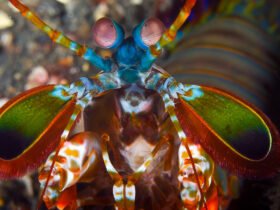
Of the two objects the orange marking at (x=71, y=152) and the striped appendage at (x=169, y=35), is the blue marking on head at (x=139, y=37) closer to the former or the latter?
the striped appendage at (x=169, y=35)

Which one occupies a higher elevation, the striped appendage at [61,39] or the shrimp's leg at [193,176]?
the striped appendage at [61,39]

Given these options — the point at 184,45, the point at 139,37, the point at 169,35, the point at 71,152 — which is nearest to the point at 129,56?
the point at 139,37

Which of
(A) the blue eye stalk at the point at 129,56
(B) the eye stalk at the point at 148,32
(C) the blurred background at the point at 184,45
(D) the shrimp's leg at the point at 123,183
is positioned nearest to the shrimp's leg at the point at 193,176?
(D) the shrimp's leg at the point at 123,183

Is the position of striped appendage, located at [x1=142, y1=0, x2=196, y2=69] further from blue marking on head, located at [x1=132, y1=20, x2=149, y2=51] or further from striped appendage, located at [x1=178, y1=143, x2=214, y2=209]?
striped appendage, located at [x1=178, y1=143, x2=214, y2=209]

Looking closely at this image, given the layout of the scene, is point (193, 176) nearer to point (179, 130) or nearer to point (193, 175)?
point (193, 175)

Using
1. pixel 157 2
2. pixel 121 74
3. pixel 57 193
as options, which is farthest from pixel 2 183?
pixel 157 2
